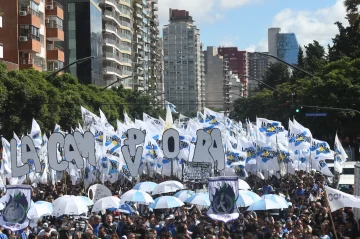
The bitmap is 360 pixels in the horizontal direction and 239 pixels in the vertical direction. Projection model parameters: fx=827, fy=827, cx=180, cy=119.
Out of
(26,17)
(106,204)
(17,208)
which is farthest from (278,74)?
(17,208)

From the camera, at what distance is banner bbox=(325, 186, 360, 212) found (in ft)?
45.1

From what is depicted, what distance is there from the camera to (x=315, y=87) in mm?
59875

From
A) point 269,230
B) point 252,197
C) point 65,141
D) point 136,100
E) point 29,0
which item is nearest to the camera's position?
point 269,230

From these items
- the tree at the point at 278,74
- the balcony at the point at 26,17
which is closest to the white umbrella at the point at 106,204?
the balcony at the point at 26,17

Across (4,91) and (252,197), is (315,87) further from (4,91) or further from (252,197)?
(252,197)

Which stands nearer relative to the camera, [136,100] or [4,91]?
[4,91]

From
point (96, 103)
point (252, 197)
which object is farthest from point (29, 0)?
point (252, 197)

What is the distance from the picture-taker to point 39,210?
1833 centimetres

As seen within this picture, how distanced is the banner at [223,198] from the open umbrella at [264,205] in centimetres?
278

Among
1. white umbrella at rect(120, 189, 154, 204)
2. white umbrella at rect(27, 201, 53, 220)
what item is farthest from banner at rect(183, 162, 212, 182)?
white umbrella at rect(27, 201, 53, 220)

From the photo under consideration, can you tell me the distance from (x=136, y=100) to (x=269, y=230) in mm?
66368

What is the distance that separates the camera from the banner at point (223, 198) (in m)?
15.9

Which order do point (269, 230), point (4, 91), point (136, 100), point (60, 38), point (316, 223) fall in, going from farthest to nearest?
point (136, 100) < point (60, 38) < point (4, 91) < point (316, 223) < point (269, 230)

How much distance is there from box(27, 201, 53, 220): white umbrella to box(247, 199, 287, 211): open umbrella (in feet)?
15.0
